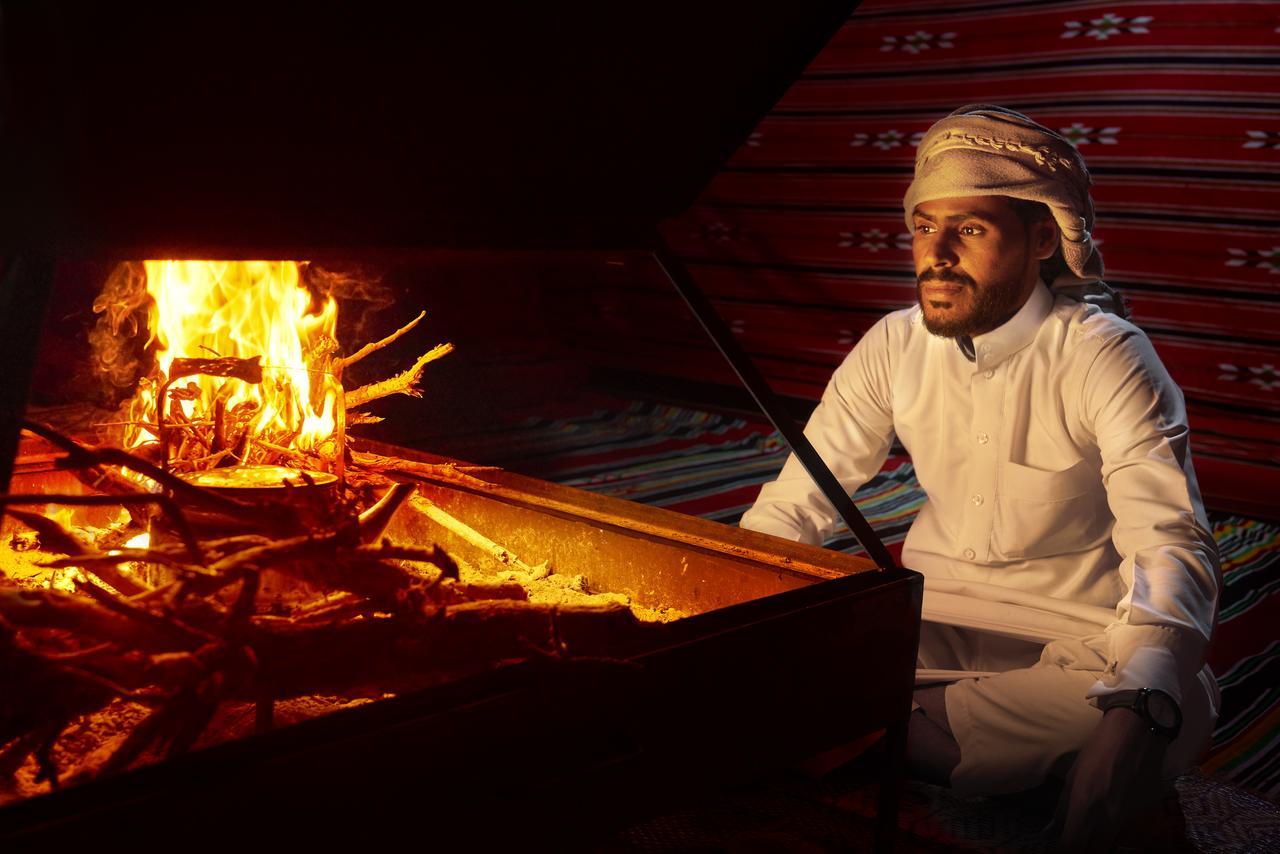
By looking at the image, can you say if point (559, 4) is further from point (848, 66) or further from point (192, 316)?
point (848, 66)

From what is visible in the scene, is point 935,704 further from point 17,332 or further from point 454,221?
point 17,332

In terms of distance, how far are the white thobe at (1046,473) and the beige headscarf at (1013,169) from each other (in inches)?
5.5

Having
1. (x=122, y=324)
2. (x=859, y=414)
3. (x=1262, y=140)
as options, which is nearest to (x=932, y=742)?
(x=859, y=414)

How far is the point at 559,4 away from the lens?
3.46 ft

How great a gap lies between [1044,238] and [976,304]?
18cm

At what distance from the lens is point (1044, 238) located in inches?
81.3

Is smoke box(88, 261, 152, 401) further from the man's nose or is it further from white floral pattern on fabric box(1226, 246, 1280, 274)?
white floral pattern on fabric box(1226, 246, 1280, 274)

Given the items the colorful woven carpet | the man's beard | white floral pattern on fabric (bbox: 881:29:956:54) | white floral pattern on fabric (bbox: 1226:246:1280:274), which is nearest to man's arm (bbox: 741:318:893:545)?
the man's beard

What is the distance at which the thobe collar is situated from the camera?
6.72 ft

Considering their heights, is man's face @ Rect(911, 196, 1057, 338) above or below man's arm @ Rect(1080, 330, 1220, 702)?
above

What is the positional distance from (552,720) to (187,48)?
25.0 inches

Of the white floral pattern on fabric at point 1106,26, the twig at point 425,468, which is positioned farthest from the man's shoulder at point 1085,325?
the white floral pattern on fabric at point 1106,26

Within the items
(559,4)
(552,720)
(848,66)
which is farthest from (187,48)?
(848,66)

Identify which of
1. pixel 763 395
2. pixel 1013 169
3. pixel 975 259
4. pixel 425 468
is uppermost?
pixel 1013 169
